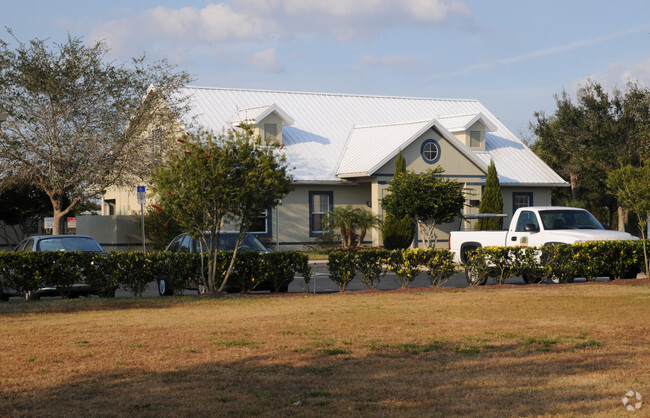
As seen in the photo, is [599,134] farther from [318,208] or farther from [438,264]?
[438,264]

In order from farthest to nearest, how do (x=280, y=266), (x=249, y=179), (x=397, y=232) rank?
1. (x=397, y=232)
2. (x=280, y=266)
3. (x=249, y=179)

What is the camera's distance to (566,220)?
20859 millimetres

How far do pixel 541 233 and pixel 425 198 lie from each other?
33.3 ft

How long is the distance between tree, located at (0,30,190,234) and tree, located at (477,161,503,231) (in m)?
14.1

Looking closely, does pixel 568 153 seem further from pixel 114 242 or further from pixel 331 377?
pixel 331 377

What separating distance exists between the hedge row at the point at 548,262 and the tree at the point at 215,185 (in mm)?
5104

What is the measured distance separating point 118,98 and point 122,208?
35.6ft

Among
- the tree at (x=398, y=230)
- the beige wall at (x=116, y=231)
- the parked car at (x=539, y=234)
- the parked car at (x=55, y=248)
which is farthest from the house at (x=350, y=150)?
the parked car at (x=55, y=248)

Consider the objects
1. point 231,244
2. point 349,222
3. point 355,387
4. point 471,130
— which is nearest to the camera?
→ point 355,387

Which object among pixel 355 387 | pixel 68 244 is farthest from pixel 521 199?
pixel 355 387

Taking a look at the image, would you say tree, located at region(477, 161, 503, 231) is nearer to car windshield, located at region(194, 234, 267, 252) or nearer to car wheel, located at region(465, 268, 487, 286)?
car wheel, located at region(465, 268, 487, 286)

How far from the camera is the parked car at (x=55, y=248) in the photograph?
17.0m

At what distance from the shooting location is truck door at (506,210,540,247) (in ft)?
66.6

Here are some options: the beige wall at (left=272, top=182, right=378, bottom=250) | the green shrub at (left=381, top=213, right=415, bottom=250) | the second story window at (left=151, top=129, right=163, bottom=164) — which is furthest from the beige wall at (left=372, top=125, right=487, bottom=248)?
the second story window at (left=151, top=129, right=163, bottom=164)
